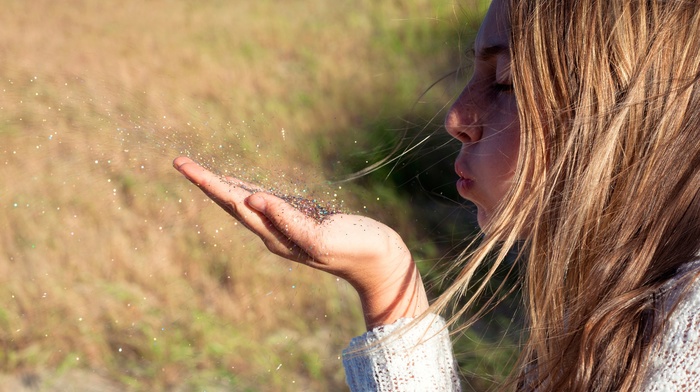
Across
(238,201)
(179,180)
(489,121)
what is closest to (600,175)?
(489,121)

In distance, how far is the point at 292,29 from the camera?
369 centimetres

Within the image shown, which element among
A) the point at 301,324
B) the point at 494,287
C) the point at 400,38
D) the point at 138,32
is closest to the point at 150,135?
the point at 301,324

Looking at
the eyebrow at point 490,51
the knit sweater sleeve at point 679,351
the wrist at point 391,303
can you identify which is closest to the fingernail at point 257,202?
the wrist at point 391,303

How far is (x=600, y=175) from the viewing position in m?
0.94

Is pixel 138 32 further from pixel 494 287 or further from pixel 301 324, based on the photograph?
pixel 494 287

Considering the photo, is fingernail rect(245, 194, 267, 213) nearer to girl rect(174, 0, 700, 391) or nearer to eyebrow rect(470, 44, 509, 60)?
girl rect(174, 0, 700, 391)

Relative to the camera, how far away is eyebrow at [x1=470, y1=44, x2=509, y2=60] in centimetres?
106

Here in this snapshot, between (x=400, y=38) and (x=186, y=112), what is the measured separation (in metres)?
2.48

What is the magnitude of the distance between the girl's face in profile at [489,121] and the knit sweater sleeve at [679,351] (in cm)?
34

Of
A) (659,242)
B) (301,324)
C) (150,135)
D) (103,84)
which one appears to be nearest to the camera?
(659,242)

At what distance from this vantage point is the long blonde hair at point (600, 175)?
86 cm

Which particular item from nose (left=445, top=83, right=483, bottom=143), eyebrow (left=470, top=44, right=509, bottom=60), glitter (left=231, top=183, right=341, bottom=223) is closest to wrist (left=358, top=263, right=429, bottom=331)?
glitter (left=231, top=183, right=341, bottom=223)

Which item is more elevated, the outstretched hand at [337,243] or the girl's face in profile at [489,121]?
the girl's face in profile at [489,121]

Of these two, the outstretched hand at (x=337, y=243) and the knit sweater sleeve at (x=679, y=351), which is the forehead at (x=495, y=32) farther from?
the knit sweater sleeve at (x=679, y=351)
